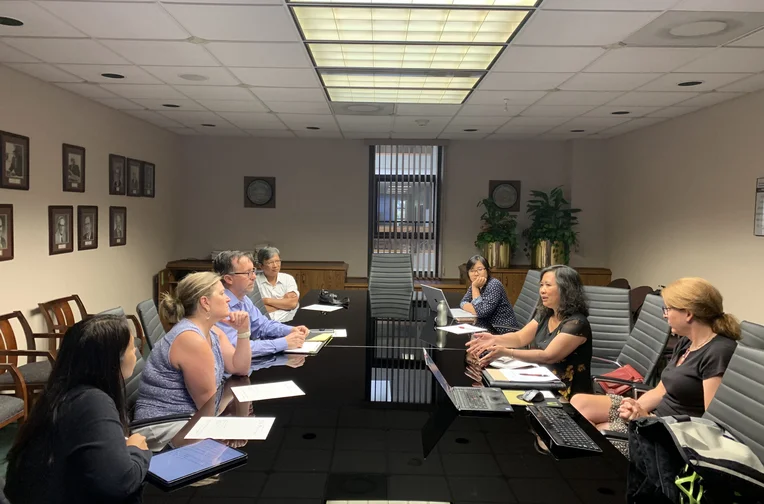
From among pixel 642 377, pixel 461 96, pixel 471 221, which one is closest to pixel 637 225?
pixel 471 221

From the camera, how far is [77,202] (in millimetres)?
5117

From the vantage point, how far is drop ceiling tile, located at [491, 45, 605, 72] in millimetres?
3414

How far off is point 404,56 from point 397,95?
1.22 metres

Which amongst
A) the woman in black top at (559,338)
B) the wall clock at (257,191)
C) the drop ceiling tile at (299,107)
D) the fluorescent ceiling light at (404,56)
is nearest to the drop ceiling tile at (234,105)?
the drop ceiling tile at (299,107)

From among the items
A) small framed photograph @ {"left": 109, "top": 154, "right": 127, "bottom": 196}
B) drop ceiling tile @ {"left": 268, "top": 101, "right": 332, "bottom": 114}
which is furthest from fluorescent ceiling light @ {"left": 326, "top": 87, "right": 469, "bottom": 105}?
small framed photograph @ {"left": 109, "top": 154, "right": 127, "bottom": 196}

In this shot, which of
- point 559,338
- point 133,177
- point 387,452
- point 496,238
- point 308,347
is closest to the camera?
point 387,452

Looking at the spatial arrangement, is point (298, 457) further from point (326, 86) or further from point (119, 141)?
point (119, 141)

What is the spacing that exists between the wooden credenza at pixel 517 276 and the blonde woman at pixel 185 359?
5.36 m

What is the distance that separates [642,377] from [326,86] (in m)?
3.22

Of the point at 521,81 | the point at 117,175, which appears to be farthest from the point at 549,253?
the point at 117,175

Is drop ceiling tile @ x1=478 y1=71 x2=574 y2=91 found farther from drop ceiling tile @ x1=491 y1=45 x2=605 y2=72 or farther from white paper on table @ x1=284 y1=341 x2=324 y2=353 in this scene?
white paper on table @ x1=284 y1=341 x2=324 y2=353

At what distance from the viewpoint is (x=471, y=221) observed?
8055mm

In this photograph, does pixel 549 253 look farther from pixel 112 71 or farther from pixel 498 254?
pixel 112 71

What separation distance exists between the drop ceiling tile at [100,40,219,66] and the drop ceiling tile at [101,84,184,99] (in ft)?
2.61
